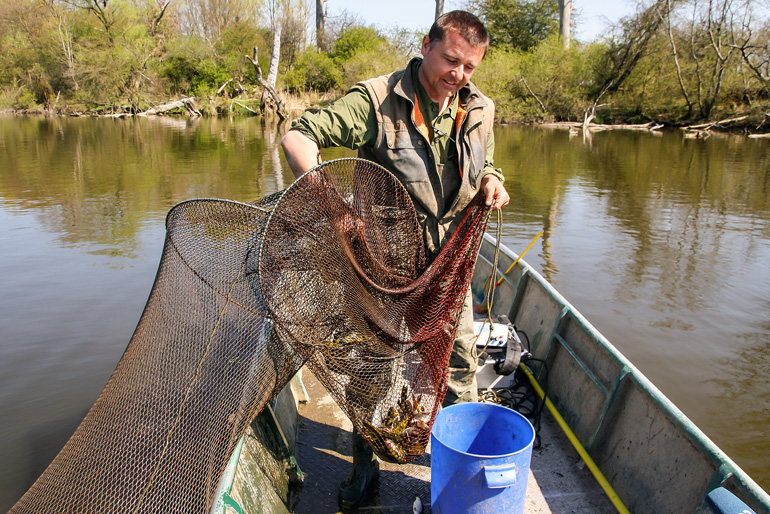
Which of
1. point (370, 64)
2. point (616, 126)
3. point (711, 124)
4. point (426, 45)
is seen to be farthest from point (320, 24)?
point (426, 45)

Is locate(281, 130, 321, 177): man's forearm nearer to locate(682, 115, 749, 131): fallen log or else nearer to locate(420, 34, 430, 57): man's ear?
locate(420, 34, 430, 57): man's ear

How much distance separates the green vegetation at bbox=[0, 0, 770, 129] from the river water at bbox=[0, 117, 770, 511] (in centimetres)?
1366

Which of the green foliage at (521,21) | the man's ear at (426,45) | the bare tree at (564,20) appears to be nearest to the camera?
the man's ear at (426,45)

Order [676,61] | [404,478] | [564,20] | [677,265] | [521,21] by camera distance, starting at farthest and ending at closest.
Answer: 1. [521,21]
2. [564,20]
3. [676,61]
4. [677,265]
5. [404,478]

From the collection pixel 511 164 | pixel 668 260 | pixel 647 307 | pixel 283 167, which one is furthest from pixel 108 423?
pixel 511 164

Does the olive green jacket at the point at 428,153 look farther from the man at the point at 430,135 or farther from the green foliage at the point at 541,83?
the green foliage at the point at 541,83

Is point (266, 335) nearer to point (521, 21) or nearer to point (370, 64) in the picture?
point (370, 64)

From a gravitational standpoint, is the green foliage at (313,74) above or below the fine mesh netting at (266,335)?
above

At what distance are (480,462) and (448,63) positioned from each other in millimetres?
1692

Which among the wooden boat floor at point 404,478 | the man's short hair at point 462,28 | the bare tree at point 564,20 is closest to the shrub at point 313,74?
the bare tree at point 564,20

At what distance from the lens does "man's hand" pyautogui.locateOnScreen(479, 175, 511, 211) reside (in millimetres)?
2701

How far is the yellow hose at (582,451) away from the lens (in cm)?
275

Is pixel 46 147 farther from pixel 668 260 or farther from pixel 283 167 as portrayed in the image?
pixel 668 260

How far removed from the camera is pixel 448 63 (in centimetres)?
246
